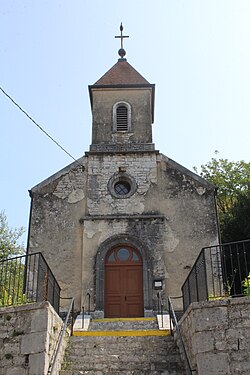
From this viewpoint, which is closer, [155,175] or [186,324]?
[186,324]

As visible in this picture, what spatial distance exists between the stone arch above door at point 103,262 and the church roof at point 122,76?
22.0 ft

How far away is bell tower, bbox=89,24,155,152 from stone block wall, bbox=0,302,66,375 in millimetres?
8718

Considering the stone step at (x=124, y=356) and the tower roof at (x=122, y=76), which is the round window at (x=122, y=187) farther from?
the stone step at (x=124, y=356)

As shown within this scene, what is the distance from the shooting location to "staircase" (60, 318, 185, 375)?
28.0 ft

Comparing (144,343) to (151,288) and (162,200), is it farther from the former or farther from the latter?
(162,200)

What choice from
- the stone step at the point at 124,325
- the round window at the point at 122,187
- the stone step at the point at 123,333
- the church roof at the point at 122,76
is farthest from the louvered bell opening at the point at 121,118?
the stone step at the point at 123,333

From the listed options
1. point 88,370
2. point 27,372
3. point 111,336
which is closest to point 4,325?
point 27,372

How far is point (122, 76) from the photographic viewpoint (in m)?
18.5

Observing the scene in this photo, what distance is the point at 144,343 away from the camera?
381 inches

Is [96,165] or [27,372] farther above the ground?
[96,165]

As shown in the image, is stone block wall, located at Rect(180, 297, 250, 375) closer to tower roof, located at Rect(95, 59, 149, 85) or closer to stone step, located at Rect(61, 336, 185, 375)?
stone step, located at Rect(61, 336, 185, 375)

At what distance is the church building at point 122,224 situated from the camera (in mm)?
13859

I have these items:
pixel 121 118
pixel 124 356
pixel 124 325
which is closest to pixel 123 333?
pixel 124 325

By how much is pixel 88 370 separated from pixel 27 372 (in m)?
1.26
